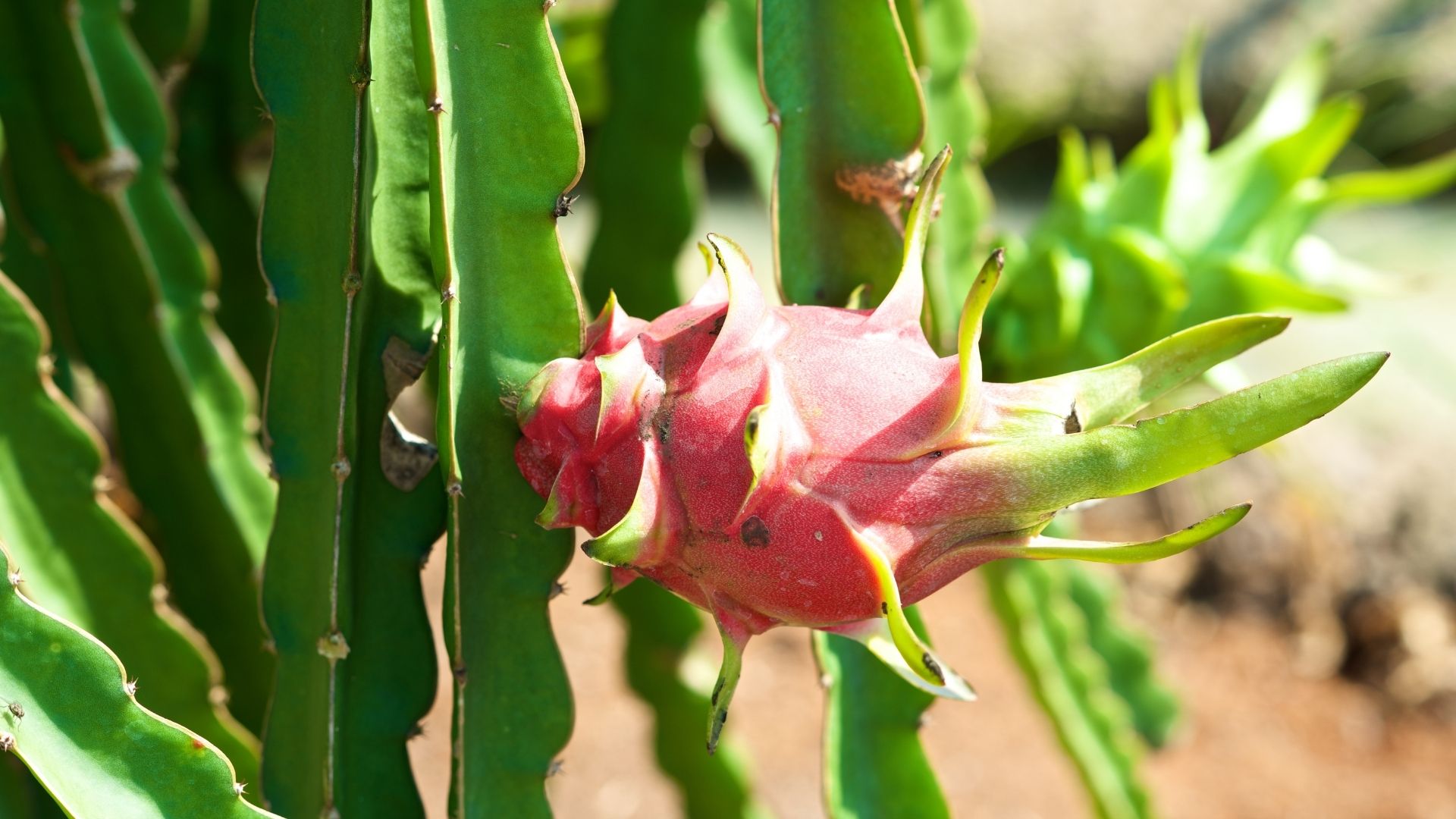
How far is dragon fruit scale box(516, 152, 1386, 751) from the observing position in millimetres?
678

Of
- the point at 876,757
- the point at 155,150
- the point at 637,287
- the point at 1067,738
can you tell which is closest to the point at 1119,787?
the point at 1067,738

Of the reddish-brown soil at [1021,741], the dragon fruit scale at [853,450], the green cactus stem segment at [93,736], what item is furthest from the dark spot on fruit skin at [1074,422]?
the reddish-brown soil at [1021,741]

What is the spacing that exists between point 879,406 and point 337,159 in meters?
0.39

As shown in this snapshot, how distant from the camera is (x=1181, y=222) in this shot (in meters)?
1.45

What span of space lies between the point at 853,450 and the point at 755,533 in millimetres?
71

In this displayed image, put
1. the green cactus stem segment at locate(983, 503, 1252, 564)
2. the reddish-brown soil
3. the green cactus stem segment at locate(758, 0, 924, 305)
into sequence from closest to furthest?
the green cactus stem segment at locate(983, 503, 1252, 564) → the green cactus stem segment at locate(758, 0, 924, 305) → the reddish-brown soil

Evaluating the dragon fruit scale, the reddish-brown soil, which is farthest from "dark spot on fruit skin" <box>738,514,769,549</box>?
the reddish-brown soil

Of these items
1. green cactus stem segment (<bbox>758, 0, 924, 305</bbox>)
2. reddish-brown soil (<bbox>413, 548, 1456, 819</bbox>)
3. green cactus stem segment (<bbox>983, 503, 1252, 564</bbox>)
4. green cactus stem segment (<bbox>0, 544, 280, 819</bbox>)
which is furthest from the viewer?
reddish-brown soil (<bbox>413, 548, 1456, 819</bbox>)

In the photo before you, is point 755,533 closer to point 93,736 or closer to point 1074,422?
point 1074,422

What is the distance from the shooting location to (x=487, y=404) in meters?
0.81

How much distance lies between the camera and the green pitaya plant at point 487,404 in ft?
Result: 2.33

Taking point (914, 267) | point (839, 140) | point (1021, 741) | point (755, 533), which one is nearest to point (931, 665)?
point (755, 533)

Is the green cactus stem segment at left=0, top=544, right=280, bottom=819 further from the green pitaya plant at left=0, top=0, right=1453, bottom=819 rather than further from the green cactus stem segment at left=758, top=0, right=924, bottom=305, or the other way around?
the green cactus stem segment at left=758, top=0, right=924, bottom=305

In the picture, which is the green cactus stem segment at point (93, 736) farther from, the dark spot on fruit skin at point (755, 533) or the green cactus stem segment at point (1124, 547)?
the green cactus stem segment at point (1124, 547)
